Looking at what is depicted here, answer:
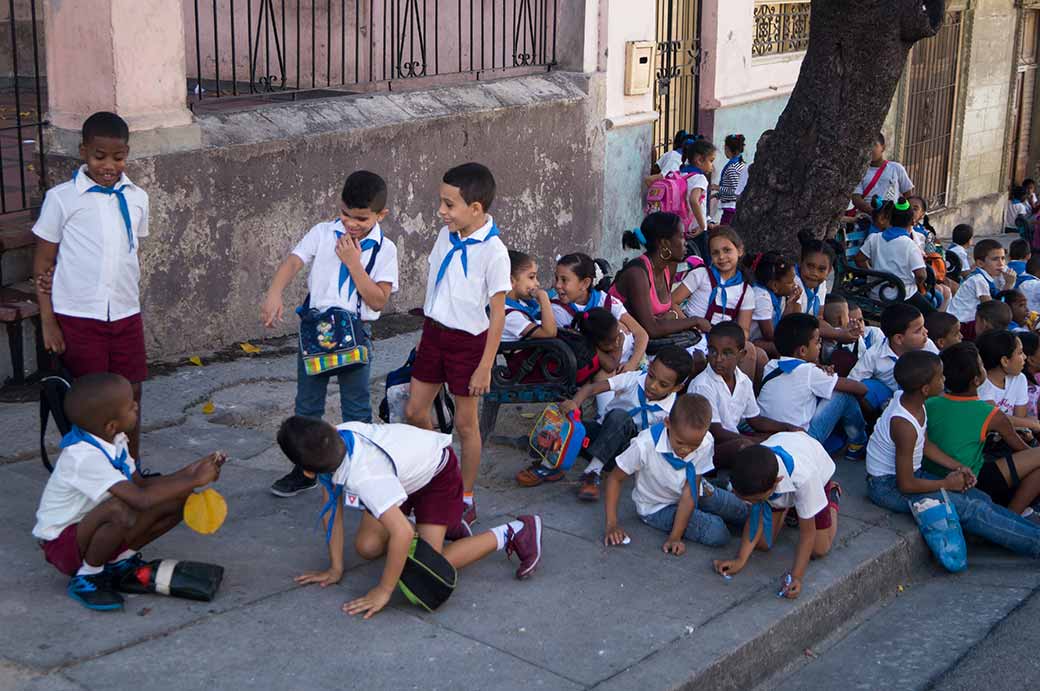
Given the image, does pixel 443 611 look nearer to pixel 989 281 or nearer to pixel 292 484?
pixel 292 484

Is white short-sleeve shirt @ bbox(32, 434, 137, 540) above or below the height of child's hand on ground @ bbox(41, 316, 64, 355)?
below

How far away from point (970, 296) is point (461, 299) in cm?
459

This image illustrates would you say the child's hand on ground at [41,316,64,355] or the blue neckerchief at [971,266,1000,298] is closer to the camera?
the child's hand on ground at [41,316,64,355]

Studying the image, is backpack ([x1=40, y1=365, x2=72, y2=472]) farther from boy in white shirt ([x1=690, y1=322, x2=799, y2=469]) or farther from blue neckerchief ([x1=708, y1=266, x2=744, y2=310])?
blue neckerchief ([x1=708, y1=266, x2=744, y2=310])

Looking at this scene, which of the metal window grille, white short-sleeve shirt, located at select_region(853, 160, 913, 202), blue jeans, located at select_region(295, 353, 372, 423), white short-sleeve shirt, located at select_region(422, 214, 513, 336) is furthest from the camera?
the metal window grille

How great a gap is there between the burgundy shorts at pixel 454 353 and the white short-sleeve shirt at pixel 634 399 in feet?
3.09

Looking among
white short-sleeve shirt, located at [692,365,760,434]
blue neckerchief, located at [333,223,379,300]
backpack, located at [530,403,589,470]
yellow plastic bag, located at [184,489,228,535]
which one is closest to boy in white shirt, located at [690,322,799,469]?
white short-sleeve shirt, located at [692,365,760,434]

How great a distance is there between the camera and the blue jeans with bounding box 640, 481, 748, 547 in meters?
5.32

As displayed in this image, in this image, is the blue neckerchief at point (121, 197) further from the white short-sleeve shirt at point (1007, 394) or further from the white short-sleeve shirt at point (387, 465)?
the white short-sleeve shirt at point (1007, 394)

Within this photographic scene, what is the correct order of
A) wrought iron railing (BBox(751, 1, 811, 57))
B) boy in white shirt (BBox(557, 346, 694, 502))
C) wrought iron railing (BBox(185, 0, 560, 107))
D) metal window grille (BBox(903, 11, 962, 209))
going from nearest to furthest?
boy in white shirt (BBox(557, 346, 694, 502)), wrought iron railing (BBox(185, 0, 560, 107)), wrought iron railing (BBox(751, 1, 811, 57)), metal window grille (BBox(903, 11, 962, 209))

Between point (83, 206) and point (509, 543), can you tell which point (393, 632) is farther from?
point (83, 206)

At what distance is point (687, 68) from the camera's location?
12.4m

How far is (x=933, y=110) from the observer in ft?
55.0

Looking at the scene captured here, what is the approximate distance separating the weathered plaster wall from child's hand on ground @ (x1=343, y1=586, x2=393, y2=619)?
10.3 ft
